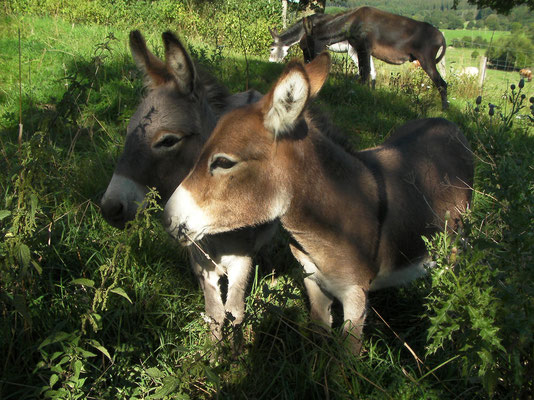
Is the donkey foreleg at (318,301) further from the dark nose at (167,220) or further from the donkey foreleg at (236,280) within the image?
the dark nose at (167,220)

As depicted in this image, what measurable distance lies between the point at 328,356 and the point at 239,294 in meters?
0.66

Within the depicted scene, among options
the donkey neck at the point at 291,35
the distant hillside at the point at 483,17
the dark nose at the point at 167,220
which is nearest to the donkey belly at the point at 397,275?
the dark nose at the point at 167,220

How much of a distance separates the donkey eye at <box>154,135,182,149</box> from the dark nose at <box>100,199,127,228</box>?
422 millimetres

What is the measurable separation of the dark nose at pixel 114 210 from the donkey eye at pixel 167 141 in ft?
1.38

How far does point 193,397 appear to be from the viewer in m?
2.12

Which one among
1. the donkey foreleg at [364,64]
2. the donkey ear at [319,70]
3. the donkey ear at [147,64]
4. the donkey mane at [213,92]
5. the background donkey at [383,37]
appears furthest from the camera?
the background donkey at [383,37]

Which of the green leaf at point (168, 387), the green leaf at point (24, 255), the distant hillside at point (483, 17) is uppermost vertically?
the green leaf at point (24, 255)

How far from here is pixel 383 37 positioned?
10.9 meters

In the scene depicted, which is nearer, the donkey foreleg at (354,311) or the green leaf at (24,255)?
the green leaf at (24,255)

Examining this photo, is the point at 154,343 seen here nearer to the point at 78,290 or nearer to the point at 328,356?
the point at 78,290

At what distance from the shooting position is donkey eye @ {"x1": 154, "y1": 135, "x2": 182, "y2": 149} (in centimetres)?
249

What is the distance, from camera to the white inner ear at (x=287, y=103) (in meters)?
2.02

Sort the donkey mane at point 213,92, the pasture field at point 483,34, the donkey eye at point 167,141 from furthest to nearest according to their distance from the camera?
the pasture field at point 483,34, the donkey mane at point 213,92, the donkey eye at point 167,141

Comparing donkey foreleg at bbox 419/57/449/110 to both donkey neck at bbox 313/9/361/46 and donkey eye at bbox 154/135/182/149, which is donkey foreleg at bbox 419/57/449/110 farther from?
donkey eye at bbox 154/135/182/149
